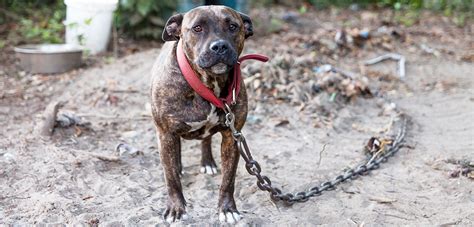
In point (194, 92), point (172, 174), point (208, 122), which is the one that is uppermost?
point (194, 92)

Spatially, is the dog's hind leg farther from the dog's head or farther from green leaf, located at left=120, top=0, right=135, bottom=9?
green leaf, located at left=120, top=0, right=135, bottom=9

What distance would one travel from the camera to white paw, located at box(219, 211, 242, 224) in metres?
3.61

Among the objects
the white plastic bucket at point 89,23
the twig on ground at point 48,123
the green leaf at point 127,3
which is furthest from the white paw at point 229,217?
the green leaf at point 127,3

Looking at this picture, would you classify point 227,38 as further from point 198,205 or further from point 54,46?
point 54,46

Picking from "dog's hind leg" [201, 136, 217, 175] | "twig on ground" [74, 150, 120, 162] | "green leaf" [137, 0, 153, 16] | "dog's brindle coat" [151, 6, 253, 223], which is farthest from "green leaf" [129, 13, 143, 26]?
"dog's brindle coat" [151, 6, 253, 223]

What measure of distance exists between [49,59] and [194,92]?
13.8 ft

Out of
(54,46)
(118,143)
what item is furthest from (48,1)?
(118,143)

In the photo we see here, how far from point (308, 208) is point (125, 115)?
2525mm

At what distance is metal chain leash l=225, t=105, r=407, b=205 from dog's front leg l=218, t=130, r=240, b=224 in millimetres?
77

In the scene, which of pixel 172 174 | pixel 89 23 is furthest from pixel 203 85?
pixel 89 23

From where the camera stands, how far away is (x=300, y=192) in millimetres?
3945

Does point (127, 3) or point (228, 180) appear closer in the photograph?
point (228, 180)

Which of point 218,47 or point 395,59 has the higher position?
point 218,47

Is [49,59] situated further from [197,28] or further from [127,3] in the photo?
[197,28]
